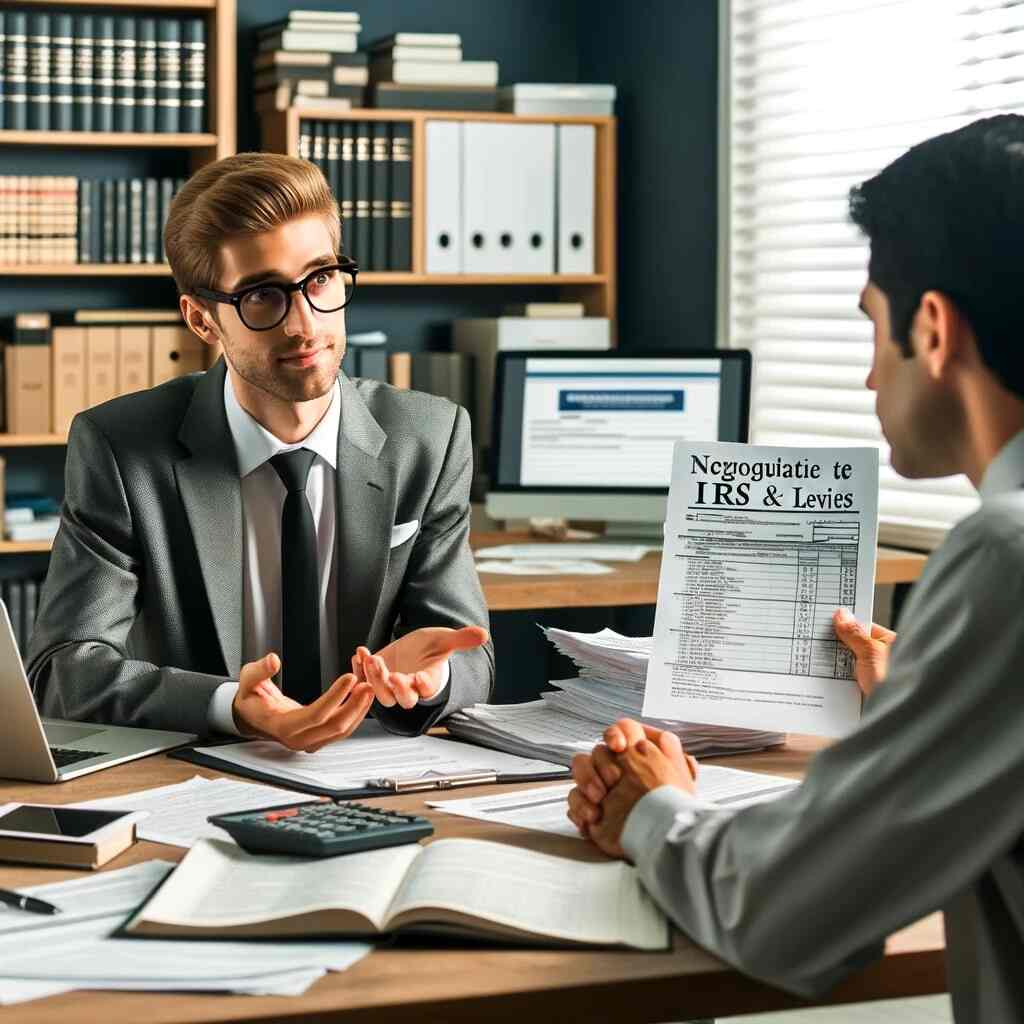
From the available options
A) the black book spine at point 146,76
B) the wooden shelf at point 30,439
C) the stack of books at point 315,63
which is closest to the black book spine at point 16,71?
the black book spine at point 146,76

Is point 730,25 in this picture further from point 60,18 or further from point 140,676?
point 140,676

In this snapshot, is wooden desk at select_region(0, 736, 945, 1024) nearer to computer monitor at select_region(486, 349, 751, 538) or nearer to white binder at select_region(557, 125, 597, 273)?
computer monitor at select_region(486, 349, 751, 538)

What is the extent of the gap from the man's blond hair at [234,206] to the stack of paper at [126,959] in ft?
3.51

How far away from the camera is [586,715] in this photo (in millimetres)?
1793

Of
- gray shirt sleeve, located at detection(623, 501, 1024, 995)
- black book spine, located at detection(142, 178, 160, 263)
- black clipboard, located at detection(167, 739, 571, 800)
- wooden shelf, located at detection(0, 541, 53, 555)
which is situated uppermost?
black book spine, located at detection(142, 178, 160, 263)

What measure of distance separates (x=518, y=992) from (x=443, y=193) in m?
3.32

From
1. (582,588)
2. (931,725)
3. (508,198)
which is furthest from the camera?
(508,198)

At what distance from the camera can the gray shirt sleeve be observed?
0.95 meters

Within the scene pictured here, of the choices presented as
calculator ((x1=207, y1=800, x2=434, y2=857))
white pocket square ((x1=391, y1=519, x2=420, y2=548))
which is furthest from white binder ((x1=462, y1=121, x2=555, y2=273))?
calculator ((x1=207, y1=800, x2=434, y2=857))

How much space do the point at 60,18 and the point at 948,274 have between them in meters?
3.29

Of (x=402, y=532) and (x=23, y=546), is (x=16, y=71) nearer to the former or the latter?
(x=23, y=546)

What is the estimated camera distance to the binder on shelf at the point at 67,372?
3947mm

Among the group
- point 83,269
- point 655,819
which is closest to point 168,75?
point 83,269

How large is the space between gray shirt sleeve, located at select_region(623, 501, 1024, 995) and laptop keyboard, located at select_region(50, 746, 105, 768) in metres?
0.83
